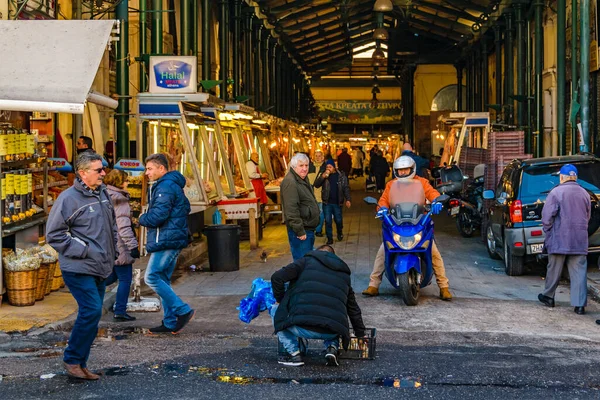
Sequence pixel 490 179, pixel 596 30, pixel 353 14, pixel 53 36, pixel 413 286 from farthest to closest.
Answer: pixel 353 14
pixel 596 30
pixel 490 179
pixel 413 286
pixel 53 36

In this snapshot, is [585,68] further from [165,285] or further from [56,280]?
[165,285]

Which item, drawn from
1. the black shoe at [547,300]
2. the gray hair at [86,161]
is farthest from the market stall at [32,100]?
the black shoe at [547,300]

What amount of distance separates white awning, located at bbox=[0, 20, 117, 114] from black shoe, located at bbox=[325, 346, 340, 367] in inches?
143

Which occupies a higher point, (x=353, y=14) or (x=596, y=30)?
(x=353, y=14)

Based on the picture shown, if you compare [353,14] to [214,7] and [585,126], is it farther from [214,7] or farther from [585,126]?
[585,126]

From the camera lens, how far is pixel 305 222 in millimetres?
12531

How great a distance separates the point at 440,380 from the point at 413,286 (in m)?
4.45

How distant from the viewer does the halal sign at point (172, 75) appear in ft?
58.4

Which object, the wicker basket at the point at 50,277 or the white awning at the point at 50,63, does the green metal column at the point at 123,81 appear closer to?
the wicker basket at the point at 50,277

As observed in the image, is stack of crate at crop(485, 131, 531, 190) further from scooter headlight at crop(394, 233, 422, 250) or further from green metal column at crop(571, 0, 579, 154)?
scooter headlight at crop(394, 233, 422, 250)

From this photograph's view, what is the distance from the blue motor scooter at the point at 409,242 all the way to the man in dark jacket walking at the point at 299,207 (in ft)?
2.91

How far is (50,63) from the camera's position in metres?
11.4

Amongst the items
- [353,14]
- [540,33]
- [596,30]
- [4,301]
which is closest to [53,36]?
[4,301]

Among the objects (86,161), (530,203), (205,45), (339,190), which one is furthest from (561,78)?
(86,161)
